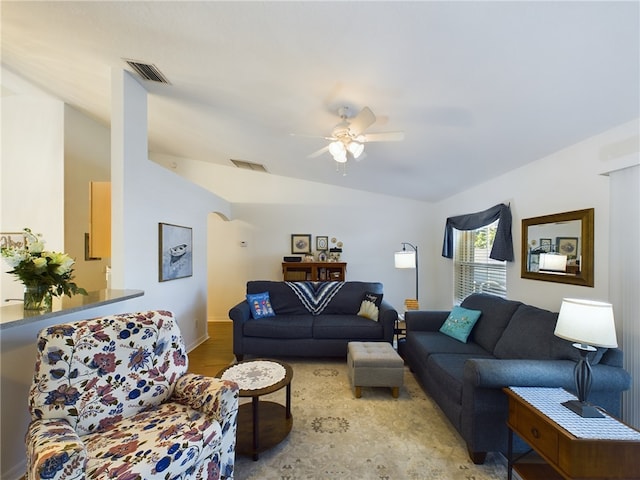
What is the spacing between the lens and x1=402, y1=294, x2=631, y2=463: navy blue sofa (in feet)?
5.92

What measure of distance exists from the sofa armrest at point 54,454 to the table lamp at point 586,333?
2.42 meters

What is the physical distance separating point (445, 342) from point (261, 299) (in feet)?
7.99

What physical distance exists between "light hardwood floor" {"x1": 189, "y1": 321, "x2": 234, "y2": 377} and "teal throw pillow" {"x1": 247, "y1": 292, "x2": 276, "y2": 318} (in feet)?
2.19

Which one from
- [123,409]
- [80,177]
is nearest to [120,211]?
[123,409]

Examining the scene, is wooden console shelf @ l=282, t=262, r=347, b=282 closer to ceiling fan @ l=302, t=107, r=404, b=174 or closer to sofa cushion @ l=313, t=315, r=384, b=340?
sofa cushion @ l=313, t=315, r=384, b=340

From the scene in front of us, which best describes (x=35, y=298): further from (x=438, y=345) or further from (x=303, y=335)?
(x=438, y=345)

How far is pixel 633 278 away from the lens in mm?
1945

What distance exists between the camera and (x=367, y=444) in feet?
6.79

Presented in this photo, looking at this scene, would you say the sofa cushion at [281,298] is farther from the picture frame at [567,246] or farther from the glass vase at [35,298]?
the picture frame at [567,246]

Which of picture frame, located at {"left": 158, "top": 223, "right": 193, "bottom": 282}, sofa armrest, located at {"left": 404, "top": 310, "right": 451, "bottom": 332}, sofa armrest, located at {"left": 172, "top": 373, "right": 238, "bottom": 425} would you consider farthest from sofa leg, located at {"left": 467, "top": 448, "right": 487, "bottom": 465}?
picture frame, located at {"left": 158, "top": 223, "right": 193, "bottom": 282}

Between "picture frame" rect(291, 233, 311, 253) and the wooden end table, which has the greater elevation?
"picture frame" rect(291, 233, 311, 253)

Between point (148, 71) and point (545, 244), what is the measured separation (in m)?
4.12

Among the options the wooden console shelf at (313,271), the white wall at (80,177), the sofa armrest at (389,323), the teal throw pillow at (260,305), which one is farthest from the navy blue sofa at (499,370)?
the white wall at (80,177)

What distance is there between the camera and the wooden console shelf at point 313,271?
17.5 ft
